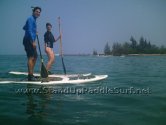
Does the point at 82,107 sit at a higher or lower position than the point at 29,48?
lower

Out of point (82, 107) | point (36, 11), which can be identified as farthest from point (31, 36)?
point (82, 107)

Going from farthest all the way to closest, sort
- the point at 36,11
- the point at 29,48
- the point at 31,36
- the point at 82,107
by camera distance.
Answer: the point at 29,48, the point at 36,11, the point at 31,36, the point at 82,107

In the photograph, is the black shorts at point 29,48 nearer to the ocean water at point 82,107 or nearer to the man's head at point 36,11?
the man's head at point 36,11

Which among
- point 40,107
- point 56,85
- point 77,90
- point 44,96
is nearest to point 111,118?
point 40,107

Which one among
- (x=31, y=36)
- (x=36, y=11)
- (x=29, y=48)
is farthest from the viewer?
(x=29, y=48)

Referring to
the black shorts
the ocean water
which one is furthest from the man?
the ocean water

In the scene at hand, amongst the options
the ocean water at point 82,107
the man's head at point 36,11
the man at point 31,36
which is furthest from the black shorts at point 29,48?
the ocean water at point 82,107

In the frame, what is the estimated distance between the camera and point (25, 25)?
29.7ft

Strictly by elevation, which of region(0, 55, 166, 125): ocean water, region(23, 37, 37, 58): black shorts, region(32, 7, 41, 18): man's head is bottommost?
region(0, 55, 166, 125): ocean water

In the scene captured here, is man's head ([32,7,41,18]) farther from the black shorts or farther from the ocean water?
the ocean water

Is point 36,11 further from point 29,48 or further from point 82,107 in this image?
point 82,107

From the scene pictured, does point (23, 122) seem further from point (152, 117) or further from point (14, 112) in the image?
point (152, 117)

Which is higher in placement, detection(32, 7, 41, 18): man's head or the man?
detection(32, 7, 41, 18): man's head

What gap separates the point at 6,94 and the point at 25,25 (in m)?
3.12
